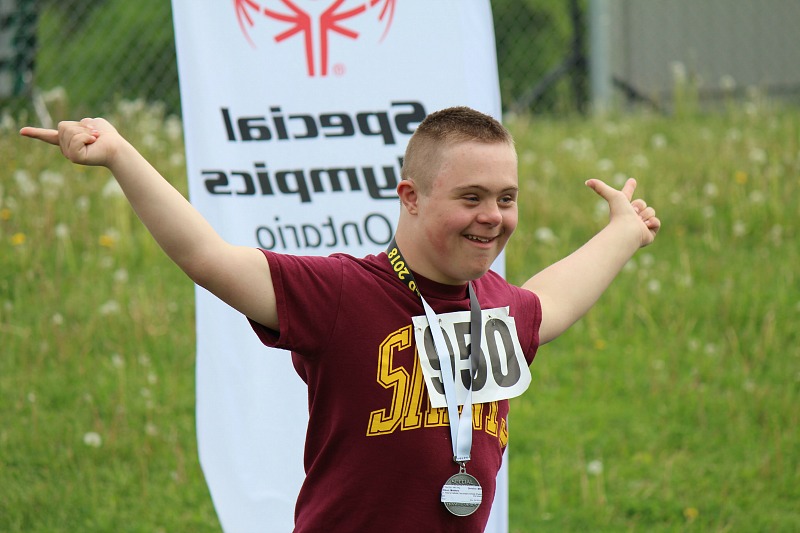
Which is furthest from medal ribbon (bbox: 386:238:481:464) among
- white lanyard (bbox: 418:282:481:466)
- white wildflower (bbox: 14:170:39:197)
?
white wildflower (bbox: 14:170:39:197)

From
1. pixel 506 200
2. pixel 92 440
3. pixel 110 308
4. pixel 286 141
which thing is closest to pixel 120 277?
pixel 110 308

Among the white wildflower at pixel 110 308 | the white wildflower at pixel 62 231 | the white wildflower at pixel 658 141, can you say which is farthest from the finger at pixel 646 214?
the white wildflower at pixel 658 141

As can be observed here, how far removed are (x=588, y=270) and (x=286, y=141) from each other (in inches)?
47.0

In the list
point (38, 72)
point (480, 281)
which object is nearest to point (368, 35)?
point (480, 281)

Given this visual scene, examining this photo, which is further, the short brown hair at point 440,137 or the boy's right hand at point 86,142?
the short brown hair at point 440,137

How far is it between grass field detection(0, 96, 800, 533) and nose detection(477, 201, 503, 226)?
247 centimetres

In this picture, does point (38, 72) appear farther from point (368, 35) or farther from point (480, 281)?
point (480, 281)

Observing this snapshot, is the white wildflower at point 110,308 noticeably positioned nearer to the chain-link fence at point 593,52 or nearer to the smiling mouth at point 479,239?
the chain-link fence at point 593,52

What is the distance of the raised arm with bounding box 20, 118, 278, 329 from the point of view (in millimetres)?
2121

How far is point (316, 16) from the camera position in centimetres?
349

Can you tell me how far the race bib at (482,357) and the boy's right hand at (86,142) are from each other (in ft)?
2.52

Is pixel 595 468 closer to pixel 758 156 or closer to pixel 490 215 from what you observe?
pixel 490 215

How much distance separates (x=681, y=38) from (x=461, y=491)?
809cm

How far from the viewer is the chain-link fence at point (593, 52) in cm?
905
